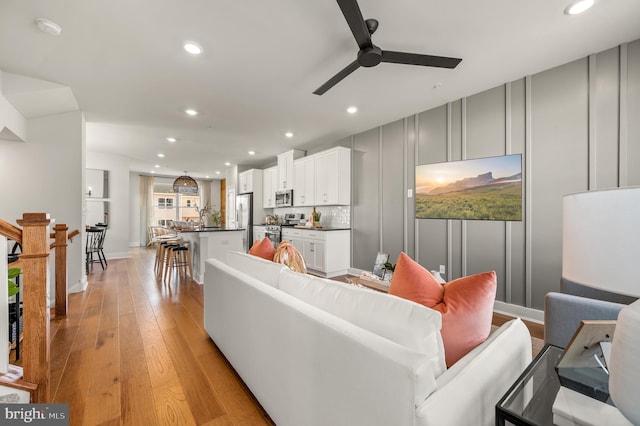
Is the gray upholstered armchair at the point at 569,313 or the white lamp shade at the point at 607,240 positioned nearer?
the white lamp shade at the point at 607,240

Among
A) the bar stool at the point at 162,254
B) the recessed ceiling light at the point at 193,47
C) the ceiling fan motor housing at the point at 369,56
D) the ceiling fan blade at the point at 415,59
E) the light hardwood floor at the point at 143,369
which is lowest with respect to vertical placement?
the light hardwood floor at the point at 143,369

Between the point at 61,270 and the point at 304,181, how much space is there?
405 cm

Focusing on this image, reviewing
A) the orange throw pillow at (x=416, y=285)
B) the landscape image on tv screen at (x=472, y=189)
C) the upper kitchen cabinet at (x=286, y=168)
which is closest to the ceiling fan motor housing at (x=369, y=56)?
the orange throw pillow at (x=416, y=285)

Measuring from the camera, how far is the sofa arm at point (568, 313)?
140 cm

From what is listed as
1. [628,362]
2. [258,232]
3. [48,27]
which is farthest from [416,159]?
[258,232]

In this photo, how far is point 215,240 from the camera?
14.8ft

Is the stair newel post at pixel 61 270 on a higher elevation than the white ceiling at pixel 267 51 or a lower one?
lower

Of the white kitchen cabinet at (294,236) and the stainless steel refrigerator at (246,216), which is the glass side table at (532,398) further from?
the stainless steel refrigerator at (246,216)

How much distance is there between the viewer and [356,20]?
1.71 metres

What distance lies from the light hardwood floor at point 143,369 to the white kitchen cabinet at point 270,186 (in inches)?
151

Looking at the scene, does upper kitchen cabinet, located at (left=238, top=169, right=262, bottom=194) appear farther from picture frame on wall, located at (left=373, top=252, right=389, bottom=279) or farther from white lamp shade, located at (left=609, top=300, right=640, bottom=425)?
white lamp shade, located at (left=609, top=300, right=640, bottom=425)

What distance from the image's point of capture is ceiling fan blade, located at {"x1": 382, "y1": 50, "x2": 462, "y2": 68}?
2135 millimetres

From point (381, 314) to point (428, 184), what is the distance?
10.7ft

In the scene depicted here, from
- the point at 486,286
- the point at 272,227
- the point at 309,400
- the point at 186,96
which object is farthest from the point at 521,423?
the point at 272,227
